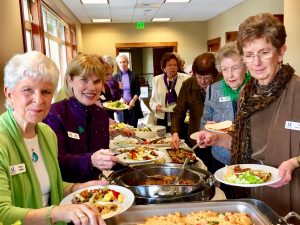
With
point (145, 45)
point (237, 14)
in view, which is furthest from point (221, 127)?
point (145, 45)

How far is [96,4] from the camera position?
5859 millimetres

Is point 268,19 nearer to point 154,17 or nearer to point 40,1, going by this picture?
point 40,1

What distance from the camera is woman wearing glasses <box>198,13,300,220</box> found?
1290 mm

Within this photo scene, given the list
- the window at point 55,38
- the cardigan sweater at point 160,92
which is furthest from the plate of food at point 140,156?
the window at point 55,38

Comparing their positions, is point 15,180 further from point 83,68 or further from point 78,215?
point 83,68

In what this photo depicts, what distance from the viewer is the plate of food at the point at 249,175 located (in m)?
1.18

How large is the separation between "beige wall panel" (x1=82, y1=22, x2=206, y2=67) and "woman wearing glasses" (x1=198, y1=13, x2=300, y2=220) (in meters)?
7.41

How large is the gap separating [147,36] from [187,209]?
7.82 metres

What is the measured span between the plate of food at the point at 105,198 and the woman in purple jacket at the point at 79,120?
0.90 feet

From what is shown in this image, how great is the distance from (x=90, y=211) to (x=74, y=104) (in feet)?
2.87

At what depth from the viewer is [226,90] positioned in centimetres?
199

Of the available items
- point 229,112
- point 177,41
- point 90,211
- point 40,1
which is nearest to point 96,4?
point 40,1

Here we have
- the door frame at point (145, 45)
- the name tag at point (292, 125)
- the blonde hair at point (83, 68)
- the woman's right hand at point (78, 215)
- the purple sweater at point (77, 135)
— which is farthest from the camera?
the door frame at point (145, 45)

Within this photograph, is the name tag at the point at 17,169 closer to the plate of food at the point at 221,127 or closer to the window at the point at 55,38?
the plate of food at the point at 221,127
